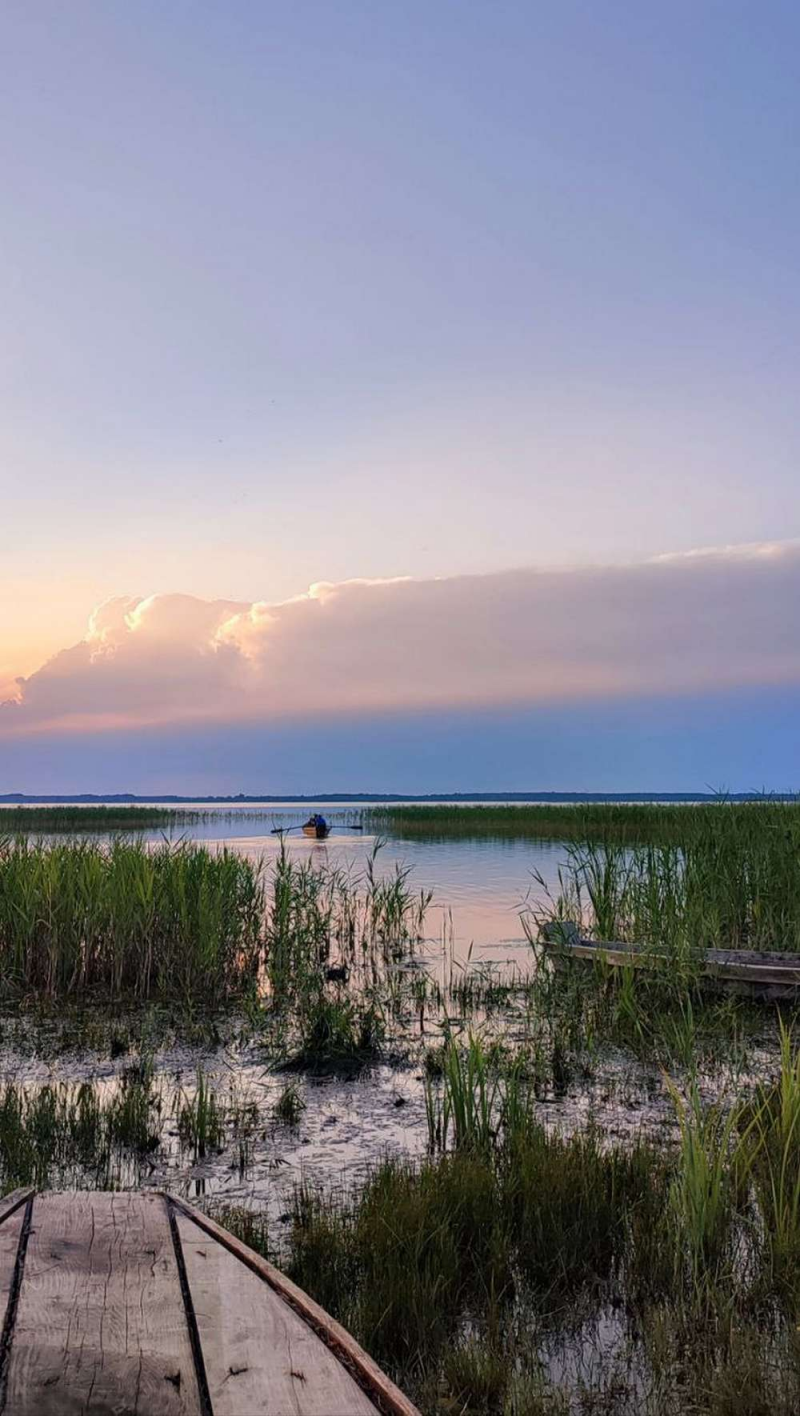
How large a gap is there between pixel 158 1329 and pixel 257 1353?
29cm

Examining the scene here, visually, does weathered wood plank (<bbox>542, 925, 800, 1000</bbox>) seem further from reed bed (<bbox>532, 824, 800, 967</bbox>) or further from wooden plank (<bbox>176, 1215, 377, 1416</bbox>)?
wooden plank (<bbox>176, 1215, 377, 1416</bbox>)

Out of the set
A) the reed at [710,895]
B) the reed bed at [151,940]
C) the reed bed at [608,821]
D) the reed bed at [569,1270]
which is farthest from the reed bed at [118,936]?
the reed bed at [569,1270]

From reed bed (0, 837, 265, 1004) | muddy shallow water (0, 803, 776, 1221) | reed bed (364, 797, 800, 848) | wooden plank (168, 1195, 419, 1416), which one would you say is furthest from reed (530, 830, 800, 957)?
wooden plank (168, 1195, 419, 1416)

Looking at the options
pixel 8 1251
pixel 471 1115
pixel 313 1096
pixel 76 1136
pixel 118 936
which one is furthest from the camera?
pixel 118 936

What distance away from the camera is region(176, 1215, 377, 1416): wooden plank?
223 centimetres

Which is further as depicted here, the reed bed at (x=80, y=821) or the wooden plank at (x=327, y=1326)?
the reed bed at (x=80, y=821)

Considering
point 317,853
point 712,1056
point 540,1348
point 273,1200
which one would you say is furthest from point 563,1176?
point 317,853

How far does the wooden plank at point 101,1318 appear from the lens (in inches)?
88.4

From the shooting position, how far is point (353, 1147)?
19.0 feet

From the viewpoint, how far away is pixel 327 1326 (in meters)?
2.62

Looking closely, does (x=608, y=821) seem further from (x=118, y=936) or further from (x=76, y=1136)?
(x=76, y=1136)

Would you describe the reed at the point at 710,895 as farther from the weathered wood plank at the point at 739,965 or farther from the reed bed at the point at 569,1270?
the reed bed at the point at 569,1270

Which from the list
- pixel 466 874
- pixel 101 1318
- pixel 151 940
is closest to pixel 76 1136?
pixel 101 1318

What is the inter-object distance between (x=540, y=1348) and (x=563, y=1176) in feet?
3.34
